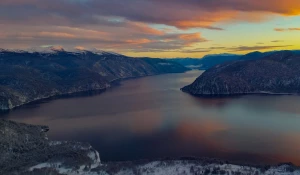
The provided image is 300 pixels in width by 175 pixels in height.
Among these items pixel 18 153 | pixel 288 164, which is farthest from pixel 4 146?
pixel 288 164

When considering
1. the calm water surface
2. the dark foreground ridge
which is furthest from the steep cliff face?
the calm water surface

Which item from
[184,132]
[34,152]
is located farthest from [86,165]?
[184,132]

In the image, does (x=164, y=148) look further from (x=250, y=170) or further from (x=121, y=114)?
(x=121, y=114)

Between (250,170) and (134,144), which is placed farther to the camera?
(134,144)

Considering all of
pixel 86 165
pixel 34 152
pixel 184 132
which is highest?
pixel 86 165

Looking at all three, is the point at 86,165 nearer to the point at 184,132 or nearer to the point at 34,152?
the point at 34,152

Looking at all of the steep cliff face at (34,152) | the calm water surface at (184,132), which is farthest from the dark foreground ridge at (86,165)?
the calm water surface at (184,132)

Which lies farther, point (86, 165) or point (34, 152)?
point (34, 152)

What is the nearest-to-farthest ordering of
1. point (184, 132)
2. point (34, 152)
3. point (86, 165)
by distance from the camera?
point (86, 165)
point (34, 152)
point (184, 132)
